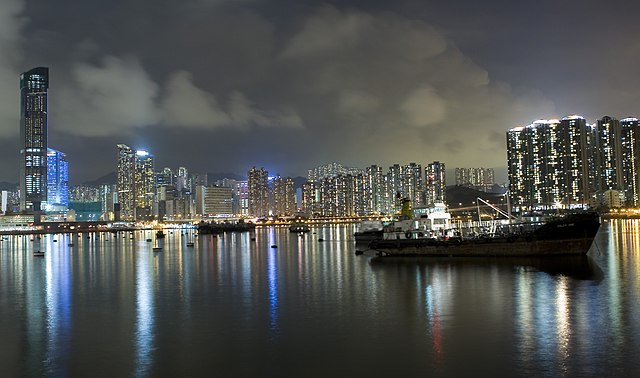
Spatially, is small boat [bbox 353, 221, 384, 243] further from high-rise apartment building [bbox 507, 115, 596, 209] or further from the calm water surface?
high-rise apartment building [bbox 507, 115, 596, 209]

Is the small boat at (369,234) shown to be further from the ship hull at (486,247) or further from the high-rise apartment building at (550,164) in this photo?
the high-rise apartment building at (550,164)

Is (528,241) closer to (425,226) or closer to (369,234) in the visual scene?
(425,226)

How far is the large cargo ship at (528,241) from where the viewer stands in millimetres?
37656

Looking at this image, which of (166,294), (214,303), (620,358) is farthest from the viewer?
(166,294)

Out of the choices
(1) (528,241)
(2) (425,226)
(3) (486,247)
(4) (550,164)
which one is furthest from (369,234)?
(4) (550,164)

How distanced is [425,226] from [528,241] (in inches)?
385

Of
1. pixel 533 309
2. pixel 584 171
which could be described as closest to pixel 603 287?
pixel 533 309

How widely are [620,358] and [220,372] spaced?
31.9 feet

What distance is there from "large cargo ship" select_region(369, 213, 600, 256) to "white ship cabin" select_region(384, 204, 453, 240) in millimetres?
2162

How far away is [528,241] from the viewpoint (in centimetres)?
3853

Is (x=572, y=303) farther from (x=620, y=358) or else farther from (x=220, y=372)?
(x=220, y=372)

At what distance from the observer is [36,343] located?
17.3m

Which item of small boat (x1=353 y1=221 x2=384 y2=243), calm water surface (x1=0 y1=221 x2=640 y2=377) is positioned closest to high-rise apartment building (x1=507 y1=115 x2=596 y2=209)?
small boat (x1=353 y1=221 x2=384 y2=243)

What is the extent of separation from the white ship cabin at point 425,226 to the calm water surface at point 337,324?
36.0 ft
